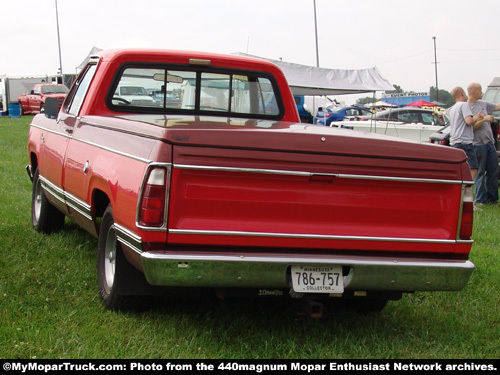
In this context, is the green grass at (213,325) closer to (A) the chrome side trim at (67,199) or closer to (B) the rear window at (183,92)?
(A) the chrome side trim at (67,199)

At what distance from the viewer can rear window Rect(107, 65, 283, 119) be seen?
597 centimetres

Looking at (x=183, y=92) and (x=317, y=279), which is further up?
(x=183, y=92)

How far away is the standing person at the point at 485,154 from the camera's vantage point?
1084 cm

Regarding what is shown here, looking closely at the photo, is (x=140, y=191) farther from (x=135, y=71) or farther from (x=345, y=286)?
(x=135, y=71)

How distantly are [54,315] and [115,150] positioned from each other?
113cm

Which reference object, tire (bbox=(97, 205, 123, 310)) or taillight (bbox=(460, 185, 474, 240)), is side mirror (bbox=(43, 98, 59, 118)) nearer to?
tire (bbox=(97, 205, 123, 310))

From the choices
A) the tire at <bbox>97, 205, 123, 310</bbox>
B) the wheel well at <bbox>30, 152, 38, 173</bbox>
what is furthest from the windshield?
the tire at <bbox>97, 205, 123, 310</bbox>

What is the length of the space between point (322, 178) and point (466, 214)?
3.03 feet

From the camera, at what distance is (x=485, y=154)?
11.1 metres

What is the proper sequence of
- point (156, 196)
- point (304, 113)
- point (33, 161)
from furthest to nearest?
point (304, 113) < point (33, 161) < point (156, 196)

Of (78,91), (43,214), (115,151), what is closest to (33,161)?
(43,214)

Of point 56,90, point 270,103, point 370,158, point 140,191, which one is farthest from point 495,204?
point 56,90

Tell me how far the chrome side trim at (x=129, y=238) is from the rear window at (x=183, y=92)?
166cm

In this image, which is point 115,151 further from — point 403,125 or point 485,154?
point 403,125
